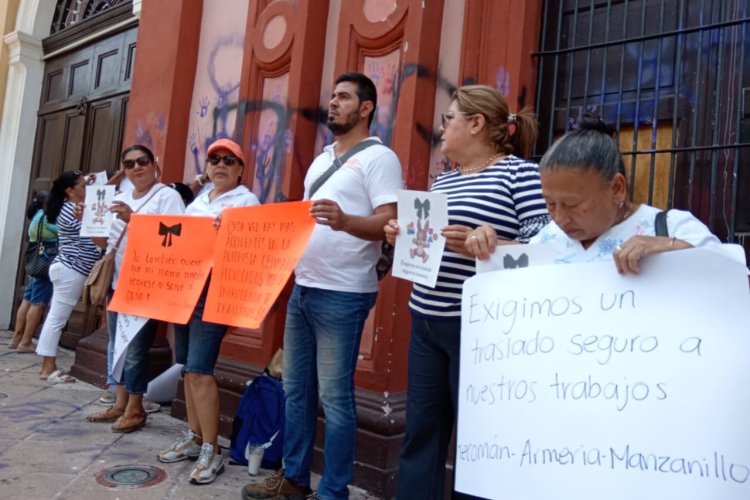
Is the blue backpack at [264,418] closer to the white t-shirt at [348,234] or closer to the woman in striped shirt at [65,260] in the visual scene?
the white t-shirt at [348,234]

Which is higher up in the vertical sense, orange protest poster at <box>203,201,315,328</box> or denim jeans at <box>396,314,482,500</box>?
orange protest poster at <box>203,201,315,328</box>

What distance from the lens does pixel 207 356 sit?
3.32 meters

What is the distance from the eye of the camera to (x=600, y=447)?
147 centimetres

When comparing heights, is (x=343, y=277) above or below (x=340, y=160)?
below

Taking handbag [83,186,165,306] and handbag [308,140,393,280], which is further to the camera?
handbag [83,186,165,306]

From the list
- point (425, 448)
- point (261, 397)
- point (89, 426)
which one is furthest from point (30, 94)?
point (425, 448)

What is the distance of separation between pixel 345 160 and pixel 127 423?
2.41 meters

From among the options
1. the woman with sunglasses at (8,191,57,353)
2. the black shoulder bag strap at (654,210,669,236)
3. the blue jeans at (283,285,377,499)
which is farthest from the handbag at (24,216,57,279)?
the black shoulder bag strap at (654,210,669,236)

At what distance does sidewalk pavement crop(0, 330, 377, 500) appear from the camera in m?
3.14

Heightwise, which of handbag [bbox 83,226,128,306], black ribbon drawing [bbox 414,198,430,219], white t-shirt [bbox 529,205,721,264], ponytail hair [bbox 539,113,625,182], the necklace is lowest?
handbag [bbox 83,226,128,306]

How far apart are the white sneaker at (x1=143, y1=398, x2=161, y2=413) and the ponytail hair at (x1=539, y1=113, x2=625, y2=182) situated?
3.88 meters

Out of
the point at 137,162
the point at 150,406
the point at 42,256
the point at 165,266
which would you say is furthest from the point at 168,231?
the point at 42,256

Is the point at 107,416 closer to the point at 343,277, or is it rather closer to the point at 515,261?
the point at 343,277

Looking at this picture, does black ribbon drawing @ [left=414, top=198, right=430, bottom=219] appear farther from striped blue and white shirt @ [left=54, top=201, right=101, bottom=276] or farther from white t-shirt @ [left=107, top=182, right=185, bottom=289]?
striped blue and white shirt @ [left=54, top=201, right=101, bottom=276]
